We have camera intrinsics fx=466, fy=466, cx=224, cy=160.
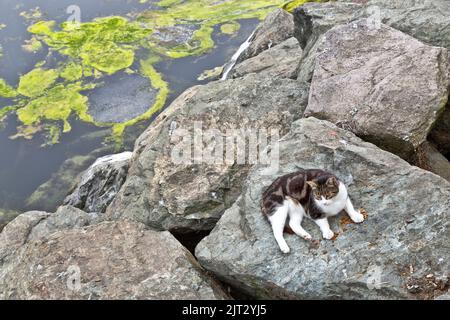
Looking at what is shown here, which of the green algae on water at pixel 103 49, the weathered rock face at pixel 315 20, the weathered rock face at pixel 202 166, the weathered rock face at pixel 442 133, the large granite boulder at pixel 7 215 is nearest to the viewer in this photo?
the weathered rock face at pixel 202 166

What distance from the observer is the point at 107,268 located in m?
7.10

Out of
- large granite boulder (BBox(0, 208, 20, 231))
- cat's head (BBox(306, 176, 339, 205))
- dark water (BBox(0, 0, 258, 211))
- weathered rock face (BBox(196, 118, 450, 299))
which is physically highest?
cat's head (BBox(306, 176, 339, 205))

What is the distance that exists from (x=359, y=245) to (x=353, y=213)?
1.60 ft

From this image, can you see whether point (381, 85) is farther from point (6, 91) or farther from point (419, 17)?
point (6, 91)

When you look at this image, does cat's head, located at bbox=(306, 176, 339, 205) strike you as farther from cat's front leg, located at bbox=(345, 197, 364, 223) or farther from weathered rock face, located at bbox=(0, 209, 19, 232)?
weathered rock face, located at bbox=(0, 209, 19, 232)

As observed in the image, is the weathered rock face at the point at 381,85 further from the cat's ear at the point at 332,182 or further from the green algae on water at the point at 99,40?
the green algae on water at the point at 99,40

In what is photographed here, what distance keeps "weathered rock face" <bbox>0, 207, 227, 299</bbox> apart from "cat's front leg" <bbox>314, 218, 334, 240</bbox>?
1785mm

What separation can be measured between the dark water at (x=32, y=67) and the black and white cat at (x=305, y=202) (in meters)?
11.1

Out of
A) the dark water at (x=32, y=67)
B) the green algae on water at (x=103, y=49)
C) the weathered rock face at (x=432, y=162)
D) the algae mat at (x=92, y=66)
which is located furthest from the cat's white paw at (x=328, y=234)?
the green algae on water at (x=103, y=49)

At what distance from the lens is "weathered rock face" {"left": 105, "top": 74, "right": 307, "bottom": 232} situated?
30.1 feet

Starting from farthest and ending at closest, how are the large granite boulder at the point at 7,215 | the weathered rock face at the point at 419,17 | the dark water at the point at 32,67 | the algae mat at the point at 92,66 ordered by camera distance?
the algae mat at the point at 92,66 → the dark water at the point at 32,67 → the large granite boulder at the point at 7,215 → the weathered rock face at the point at 419,17

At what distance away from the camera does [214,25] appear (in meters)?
23.7

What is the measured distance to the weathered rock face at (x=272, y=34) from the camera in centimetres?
1786

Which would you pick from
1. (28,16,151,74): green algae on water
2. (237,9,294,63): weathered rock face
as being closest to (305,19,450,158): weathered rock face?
(237,9,294,63): weathered rock face
